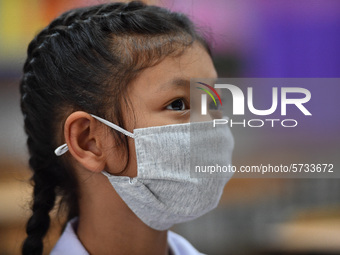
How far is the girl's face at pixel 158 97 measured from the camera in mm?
1000

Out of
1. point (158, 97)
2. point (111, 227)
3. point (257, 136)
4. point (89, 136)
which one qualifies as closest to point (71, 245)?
point (111, 227)

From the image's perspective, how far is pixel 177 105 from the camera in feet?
3.41

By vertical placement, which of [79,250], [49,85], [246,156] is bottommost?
[79,250]

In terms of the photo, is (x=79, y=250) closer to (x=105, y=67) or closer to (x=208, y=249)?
Answer: (x=105, y=67)

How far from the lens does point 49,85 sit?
106cm

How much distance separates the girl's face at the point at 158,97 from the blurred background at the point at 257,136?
14.8 inches

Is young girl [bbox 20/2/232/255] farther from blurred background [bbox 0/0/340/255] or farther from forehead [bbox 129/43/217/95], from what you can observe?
blurred background [bbox 0/0/340/255]

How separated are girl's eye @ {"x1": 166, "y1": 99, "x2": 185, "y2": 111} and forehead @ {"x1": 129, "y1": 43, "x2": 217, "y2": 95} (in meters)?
0.04

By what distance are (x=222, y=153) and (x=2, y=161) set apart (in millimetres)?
797

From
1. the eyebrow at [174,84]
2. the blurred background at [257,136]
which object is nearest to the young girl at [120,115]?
the eyebrow at [174,84]

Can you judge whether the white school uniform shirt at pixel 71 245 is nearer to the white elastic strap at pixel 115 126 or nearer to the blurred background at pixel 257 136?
the blurred background at pixel 257 136

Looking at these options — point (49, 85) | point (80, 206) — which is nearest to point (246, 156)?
point (80, 206)

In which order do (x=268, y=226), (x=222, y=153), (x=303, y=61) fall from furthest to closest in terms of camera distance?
(x=268, y=226) → (x=303, y=61) → (x=222, y=153)

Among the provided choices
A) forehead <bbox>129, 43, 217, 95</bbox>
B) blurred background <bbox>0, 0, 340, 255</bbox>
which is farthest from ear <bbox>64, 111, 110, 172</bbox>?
blurred background <bbox>0, 0, 340, 255</bbox>
